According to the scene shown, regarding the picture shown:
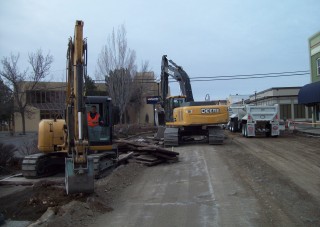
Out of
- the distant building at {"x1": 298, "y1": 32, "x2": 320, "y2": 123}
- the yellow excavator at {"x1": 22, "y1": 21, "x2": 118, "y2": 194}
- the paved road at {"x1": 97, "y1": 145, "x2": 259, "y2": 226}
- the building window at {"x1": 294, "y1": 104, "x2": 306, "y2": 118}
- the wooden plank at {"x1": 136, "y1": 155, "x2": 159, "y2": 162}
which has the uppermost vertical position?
the distant building at {"x1": 298, "y1": 32, "x2": 320, "y2": 123}

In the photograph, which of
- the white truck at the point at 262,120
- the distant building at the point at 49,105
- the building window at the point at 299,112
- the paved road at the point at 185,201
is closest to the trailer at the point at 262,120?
the white truck at the point at 262,120

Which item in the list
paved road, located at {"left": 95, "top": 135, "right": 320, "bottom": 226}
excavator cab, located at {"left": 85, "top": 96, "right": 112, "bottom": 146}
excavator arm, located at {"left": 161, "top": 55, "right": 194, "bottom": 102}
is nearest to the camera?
paved road, located at {"left": 95, "top": 135, "right": 320, "bottom": 226}

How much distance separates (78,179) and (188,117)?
13127mm

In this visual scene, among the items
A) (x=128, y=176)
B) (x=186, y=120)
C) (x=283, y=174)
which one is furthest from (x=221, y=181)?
(x=186, y=120)

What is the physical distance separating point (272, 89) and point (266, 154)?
42.0 meters

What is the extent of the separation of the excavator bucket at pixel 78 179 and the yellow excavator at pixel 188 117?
12.9 meters

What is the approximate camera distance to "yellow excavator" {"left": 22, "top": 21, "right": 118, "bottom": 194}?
946cm

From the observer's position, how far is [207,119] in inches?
869

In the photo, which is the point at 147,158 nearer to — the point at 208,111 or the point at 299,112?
the point at 208,111

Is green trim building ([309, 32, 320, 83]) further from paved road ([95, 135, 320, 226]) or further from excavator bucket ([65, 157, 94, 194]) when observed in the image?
excavator bucket ([65, 157, 94, 194])

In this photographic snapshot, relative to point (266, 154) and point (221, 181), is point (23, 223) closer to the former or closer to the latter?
point (221, 181)

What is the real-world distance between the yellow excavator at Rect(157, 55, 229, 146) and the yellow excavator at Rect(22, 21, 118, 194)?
303 inches

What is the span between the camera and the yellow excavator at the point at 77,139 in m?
9.46

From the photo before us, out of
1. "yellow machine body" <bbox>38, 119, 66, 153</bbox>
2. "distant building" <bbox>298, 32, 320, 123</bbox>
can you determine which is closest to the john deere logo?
"yellow machine body" <bbox>38, 119, 66, 153</bbox>
